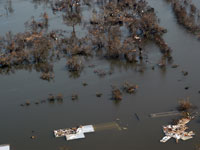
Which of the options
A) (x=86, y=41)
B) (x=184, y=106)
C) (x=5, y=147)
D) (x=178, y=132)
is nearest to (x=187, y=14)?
(x=86, y=41)

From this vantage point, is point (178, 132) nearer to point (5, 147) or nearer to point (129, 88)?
point (129, 88)

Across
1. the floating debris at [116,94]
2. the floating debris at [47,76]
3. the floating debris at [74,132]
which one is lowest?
the floating debris at [74,132]

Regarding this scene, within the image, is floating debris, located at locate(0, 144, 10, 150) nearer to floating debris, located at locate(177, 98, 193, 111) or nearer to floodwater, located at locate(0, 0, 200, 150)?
floodwater, located at locate(0, 0, 200, 150)

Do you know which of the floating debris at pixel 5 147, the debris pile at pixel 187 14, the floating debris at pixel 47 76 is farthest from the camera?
the debris pile at pixel 187 14

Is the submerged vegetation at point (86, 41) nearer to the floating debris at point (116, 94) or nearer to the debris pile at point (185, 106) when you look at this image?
the floating debris at point (116, 94)

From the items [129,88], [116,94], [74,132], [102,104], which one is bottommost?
[74,132]

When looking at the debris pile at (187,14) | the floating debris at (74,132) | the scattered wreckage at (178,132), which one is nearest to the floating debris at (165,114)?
the scattered wreckage at (178,132)
